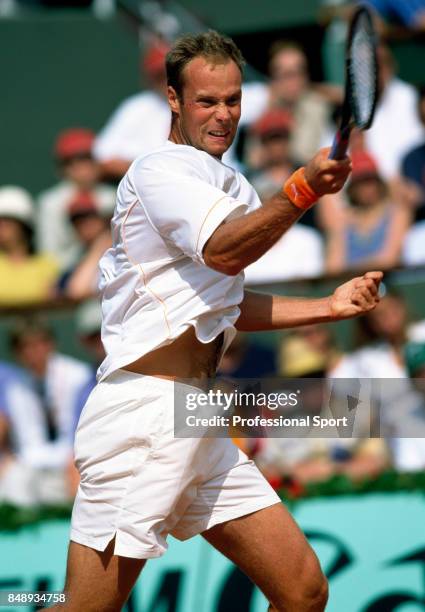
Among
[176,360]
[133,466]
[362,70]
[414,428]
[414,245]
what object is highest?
[414,245]

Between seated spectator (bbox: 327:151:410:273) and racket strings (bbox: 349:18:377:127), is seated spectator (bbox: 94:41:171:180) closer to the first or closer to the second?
seated spectator (bbox: 327:151:410:273)

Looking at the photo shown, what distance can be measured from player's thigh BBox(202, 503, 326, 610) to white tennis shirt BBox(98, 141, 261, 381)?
0.67 metres

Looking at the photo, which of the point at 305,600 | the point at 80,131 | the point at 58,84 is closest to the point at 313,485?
the point at 305,600

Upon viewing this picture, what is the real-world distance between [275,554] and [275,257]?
4.51 m

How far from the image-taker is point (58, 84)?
11461 mm

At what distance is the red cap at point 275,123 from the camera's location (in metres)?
9.27

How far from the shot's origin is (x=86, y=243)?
31.1 ft

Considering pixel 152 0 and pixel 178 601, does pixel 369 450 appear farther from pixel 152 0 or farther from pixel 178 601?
pixel 152 0

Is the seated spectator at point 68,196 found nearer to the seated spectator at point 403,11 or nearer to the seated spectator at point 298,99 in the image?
the seated spectator at point 298,99

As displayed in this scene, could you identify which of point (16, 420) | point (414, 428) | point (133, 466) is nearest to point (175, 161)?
point (133, 466)

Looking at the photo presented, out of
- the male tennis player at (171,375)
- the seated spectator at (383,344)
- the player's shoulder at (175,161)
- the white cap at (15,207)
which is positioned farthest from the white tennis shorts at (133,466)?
the white cap at (15,207)

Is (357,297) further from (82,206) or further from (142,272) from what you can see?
(82,206)

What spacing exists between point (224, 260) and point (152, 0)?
765 centimetres

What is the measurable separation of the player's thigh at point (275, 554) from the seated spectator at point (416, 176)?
4.29m
